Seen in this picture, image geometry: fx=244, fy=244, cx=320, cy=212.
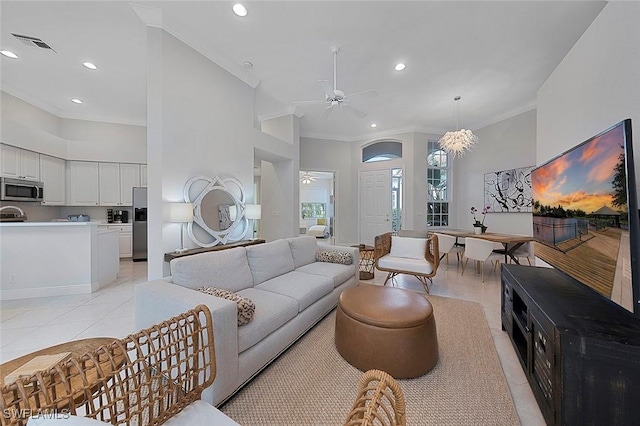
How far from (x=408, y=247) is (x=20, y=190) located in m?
6.73

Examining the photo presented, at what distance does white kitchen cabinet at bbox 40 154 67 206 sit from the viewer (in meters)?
4.79

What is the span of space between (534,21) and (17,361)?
505 cm

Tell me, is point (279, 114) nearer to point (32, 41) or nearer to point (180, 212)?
point (180, 212)

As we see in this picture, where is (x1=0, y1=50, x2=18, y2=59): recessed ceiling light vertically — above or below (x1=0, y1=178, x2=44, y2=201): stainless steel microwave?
above

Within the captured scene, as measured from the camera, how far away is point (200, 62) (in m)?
3.25

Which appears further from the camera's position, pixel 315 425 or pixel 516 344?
pixel 516 344

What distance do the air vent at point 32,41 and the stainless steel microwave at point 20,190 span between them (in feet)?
8.02

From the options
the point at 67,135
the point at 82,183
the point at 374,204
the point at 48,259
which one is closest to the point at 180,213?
the point at 48,259

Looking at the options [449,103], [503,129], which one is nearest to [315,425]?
[449,103]

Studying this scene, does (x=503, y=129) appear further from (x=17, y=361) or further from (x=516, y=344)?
(x=17, y=361)

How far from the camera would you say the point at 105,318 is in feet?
8.80

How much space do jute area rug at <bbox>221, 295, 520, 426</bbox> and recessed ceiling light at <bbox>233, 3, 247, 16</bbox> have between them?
3414mm

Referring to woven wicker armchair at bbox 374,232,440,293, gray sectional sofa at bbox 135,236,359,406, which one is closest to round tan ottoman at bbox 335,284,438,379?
gray sectional sofa at bbox 135,236,359,406

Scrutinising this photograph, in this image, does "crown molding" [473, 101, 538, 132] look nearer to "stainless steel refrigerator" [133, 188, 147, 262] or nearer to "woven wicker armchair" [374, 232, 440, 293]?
"woven wicker armchair" [374, 232, 440, 293]
